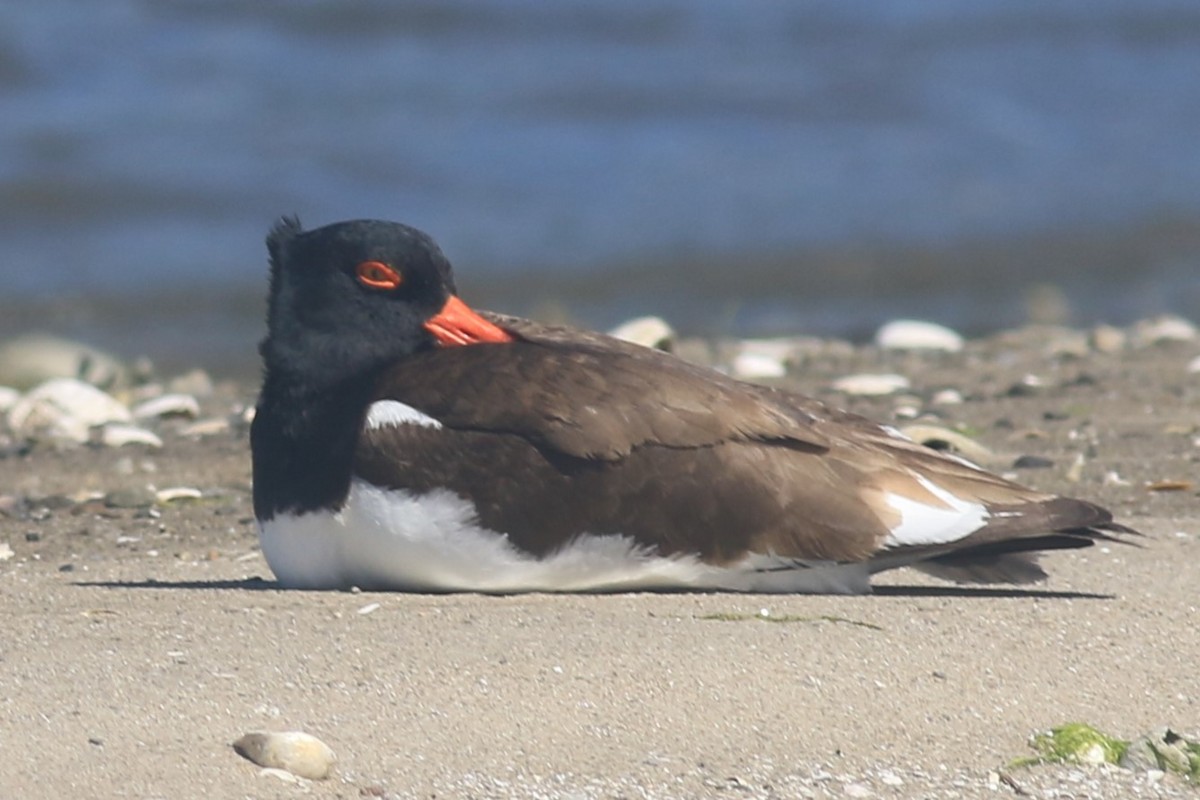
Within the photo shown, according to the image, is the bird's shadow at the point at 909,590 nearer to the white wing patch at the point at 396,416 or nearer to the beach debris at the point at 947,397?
the white wing patch at the point at 396,416

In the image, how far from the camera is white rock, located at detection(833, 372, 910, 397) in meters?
9.55

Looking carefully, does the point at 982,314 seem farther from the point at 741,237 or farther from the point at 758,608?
the point at 758,608

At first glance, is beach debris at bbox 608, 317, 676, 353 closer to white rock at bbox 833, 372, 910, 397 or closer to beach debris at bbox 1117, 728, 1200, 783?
white rock at bbox 833, 372, 910, 397

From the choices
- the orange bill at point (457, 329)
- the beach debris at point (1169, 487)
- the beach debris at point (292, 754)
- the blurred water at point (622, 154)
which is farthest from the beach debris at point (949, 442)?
the blurred water at point (622, 154)

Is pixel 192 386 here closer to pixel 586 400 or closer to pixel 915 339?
pixel 915 339

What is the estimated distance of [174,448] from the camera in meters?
8.68

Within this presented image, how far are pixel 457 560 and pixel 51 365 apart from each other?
7619 millimetres

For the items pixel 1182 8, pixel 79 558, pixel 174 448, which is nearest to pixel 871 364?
pixel 174 448

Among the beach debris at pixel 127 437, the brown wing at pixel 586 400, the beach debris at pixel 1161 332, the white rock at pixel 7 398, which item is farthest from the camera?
the beach debris at pixel 1161 332

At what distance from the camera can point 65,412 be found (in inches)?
380

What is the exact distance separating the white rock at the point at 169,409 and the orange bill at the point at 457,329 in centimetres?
429

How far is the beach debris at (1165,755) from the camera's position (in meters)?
4.28

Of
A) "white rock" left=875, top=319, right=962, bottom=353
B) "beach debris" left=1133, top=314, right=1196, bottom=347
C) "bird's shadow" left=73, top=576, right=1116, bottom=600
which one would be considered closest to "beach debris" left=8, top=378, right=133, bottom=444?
"bird's shadow" left=73, top=576, right=1116, bottom=600

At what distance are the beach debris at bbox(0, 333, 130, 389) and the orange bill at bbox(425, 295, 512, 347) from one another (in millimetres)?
6063
